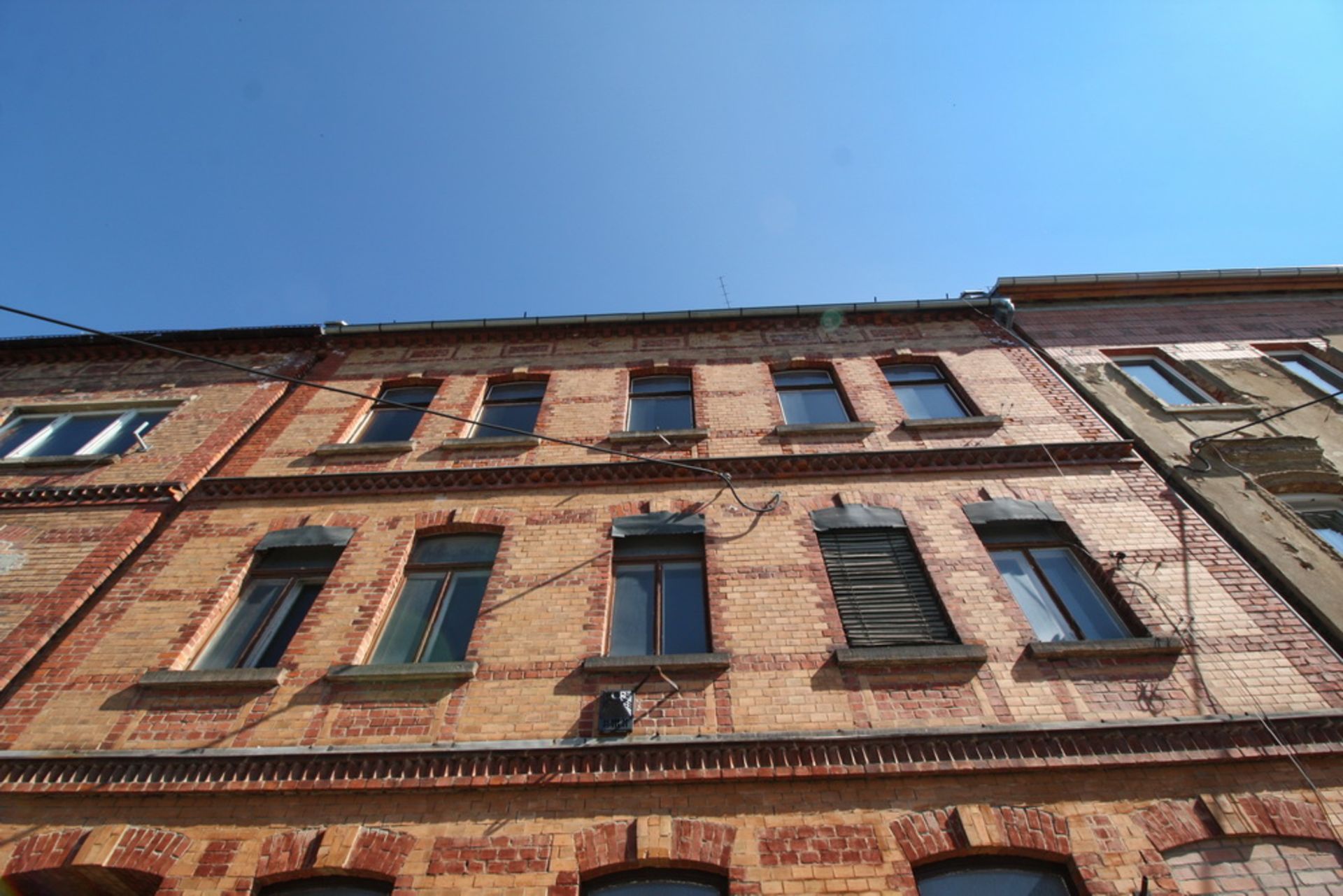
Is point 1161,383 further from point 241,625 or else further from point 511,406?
point 241,625

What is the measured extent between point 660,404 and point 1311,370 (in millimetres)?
10696

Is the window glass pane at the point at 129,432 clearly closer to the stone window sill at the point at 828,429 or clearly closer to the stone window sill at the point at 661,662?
the stone window sill at the point at 661,662

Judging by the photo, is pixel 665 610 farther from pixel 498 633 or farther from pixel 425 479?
pixel 425 479

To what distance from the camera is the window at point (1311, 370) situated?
956 centimetres

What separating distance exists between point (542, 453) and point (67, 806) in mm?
5501

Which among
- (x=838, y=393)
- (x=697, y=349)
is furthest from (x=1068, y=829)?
(x=697, y=349)

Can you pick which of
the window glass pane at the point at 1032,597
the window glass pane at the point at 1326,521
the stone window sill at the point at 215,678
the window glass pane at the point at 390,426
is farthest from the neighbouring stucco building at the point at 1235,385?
the window glass pane at the point at 390,426

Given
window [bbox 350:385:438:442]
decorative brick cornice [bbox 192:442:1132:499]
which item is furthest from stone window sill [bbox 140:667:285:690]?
window [bbox 350:385:438:442]

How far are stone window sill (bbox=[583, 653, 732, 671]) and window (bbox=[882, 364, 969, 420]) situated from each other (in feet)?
16.5

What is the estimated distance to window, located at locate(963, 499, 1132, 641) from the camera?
19.6 ft

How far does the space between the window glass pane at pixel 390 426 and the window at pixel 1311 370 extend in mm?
13683

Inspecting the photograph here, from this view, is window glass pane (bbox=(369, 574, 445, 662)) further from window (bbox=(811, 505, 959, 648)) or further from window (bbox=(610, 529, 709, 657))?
window (bbox=(811, 505, 959, 648))

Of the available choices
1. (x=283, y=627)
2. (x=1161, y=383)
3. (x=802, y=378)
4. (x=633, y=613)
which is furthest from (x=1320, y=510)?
(x=283, y=627)

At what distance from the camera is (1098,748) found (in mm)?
4824
